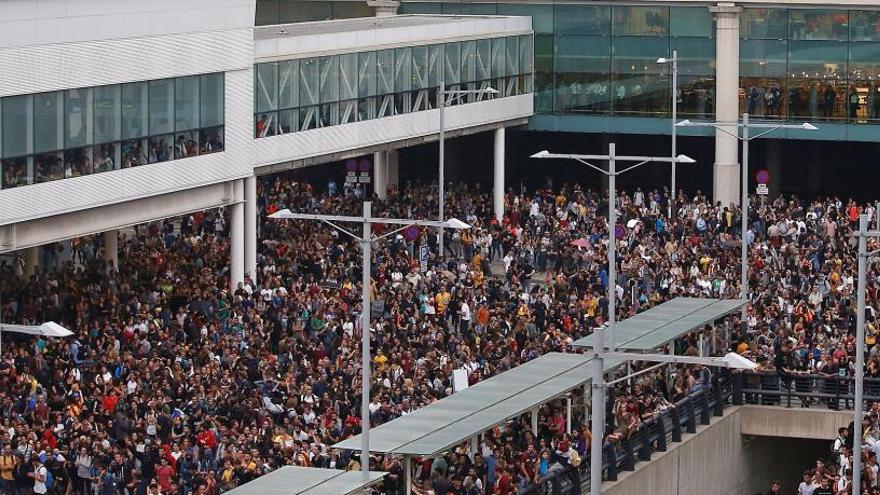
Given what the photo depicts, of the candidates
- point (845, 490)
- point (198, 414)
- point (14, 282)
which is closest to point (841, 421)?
point (845, 490)

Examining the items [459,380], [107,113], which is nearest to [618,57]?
[107,113]

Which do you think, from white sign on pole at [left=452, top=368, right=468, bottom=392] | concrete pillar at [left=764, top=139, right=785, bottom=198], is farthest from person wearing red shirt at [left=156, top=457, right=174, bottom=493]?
concrete pillar at [left=764, top=139, right=785, bottom=198]

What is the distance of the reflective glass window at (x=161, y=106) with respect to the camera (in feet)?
173

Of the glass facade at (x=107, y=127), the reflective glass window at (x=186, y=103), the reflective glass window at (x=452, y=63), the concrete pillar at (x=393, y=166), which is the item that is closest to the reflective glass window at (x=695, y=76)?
the reflective glass window at (x=452, y=63)

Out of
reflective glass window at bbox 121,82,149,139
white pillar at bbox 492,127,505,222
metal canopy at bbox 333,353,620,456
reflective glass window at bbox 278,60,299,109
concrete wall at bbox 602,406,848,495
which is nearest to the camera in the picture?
metal canopy at bbox 333,353,620,456

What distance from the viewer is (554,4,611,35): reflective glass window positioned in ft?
254

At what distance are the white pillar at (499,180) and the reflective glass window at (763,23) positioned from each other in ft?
28.6

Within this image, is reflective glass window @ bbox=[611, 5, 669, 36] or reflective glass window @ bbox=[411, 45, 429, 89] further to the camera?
reflective glass window @ bbox=[611, 5, 669, 36]

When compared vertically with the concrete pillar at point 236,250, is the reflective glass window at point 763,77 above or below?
above

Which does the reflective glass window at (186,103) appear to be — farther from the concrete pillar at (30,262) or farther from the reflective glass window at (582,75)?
the reflective glass window at (582,75)

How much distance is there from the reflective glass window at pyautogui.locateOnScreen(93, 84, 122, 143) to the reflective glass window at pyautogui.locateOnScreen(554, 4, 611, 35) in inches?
1133

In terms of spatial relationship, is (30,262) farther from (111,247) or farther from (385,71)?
(385,71)

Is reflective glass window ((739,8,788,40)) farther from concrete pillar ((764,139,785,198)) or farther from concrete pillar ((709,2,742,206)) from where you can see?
concrete pillar ((764,139,785,198))

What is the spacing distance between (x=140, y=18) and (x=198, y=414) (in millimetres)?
12517
